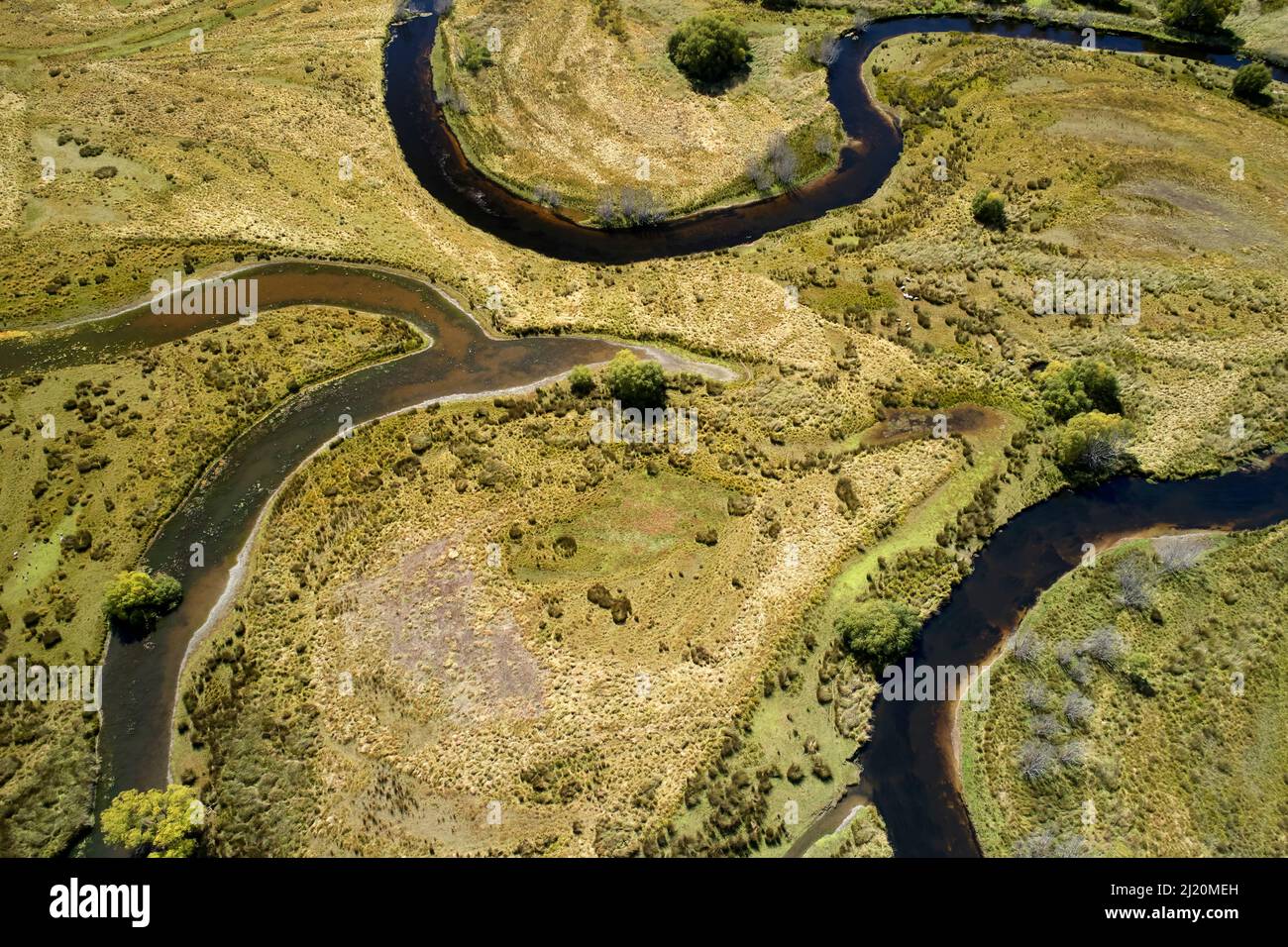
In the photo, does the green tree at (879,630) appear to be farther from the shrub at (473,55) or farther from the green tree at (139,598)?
the shrub at (473,55)

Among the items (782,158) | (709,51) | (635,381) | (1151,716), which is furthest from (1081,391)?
(709,51)

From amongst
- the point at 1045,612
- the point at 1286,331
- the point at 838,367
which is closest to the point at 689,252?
the point at 838,367

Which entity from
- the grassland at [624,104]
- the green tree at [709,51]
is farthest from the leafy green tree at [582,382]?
the green tree at [709,51]

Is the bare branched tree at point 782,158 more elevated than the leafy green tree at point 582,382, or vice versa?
the bare branched tree at point 782,158

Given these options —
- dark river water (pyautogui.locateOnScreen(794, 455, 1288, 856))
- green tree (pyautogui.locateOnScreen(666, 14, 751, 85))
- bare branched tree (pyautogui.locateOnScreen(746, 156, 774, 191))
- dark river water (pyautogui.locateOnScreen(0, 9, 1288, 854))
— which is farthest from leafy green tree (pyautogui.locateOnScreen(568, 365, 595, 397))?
green tree (pyautogui.locateOnScreen(666, 14, 751, 85))

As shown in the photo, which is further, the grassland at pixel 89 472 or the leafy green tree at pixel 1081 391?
the leafy green tree at pixel 1081 391
